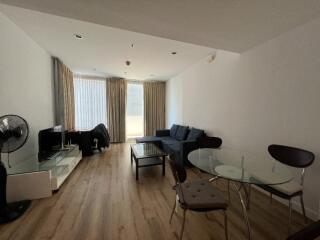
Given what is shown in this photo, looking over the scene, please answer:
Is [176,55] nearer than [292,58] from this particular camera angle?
No

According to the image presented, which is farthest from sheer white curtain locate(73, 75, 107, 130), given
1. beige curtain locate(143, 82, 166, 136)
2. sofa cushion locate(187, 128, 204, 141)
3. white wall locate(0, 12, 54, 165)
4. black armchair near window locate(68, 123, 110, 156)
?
sofa cushion locate(187, 128, 204, 141)

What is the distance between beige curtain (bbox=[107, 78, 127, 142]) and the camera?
5758 millimetres

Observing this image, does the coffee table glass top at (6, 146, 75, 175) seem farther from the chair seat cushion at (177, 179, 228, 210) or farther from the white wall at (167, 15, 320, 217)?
the white wall at (167, 15, 320, 217)

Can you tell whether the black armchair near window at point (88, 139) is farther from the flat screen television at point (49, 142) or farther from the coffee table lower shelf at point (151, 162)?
the coffee table lower shelf at point (151, 162)

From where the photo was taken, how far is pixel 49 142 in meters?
3.04

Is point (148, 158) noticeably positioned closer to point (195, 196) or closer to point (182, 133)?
point (182, 133)

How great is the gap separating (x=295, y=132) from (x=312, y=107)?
0.35 metres

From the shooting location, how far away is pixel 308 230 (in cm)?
60

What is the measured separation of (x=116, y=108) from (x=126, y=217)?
4.48m

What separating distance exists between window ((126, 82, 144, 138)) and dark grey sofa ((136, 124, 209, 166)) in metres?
1.56

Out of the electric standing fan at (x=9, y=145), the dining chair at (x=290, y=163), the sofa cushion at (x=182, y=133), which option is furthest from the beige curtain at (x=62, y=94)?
the dining chair at (x=290, y=163)

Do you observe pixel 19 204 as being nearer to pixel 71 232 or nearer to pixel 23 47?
pixel 71 232

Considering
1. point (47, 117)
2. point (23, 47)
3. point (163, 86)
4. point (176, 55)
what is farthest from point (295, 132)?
point (163, 86)

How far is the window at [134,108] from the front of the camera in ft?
20.4
